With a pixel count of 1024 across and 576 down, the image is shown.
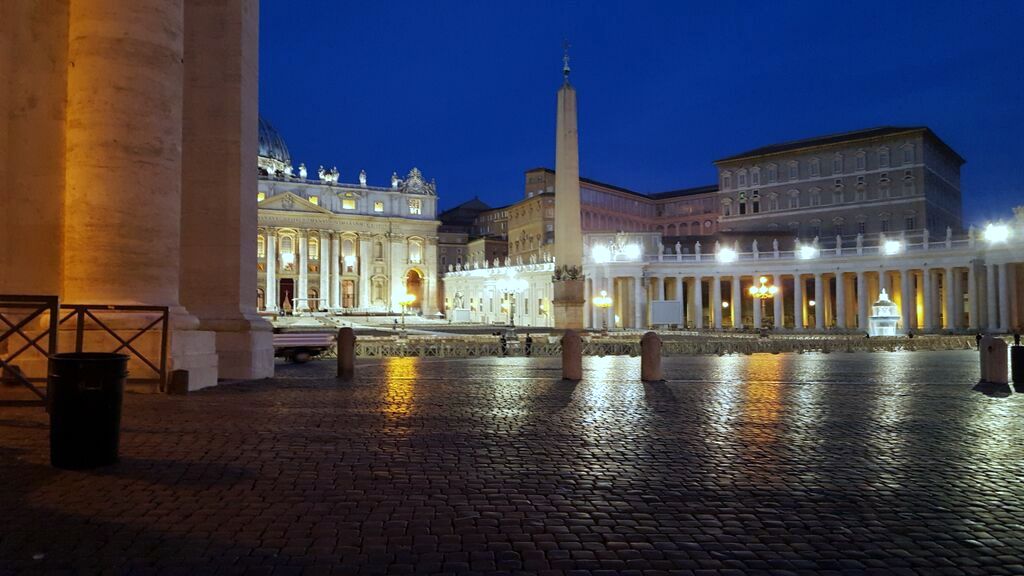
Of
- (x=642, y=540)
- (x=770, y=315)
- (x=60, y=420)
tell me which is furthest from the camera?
(x=770, y=315)

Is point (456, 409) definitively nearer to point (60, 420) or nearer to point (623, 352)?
point (60, 420)

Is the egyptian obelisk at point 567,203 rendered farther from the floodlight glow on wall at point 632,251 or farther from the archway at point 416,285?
the archway at point 416,285

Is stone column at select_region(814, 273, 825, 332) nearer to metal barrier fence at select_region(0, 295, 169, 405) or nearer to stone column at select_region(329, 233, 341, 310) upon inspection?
metal barrier fence at select_region(0, 295, 169, 405)

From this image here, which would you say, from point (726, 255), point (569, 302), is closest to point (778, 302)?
point (726, 255)

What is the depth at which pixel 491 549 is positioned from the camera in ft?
14.6

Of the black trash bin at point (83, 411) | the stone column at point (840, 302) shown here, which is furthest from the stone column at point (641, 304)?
the black trash bin at point (83, 411)

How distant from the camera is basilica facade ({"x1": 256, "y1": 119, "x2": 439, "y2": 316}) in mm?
104938

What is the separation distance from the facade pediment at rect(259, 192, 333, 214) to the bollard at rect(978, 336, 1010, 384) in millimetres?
99554

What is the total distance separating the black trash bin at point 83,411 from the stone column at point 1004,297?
57629 millimetres

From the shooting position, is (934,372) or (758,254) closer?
(934,372)

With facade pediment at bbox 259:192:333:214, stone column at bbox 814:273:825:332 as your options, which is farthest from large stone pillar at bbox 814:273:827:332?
facade pediment at bbox 259:192:333:214

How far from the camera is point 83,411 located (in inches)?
257

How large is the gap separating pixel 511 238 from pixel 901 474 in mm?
98649

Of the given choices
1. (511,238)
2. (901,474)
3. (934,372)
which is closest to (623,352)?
(934,372)
